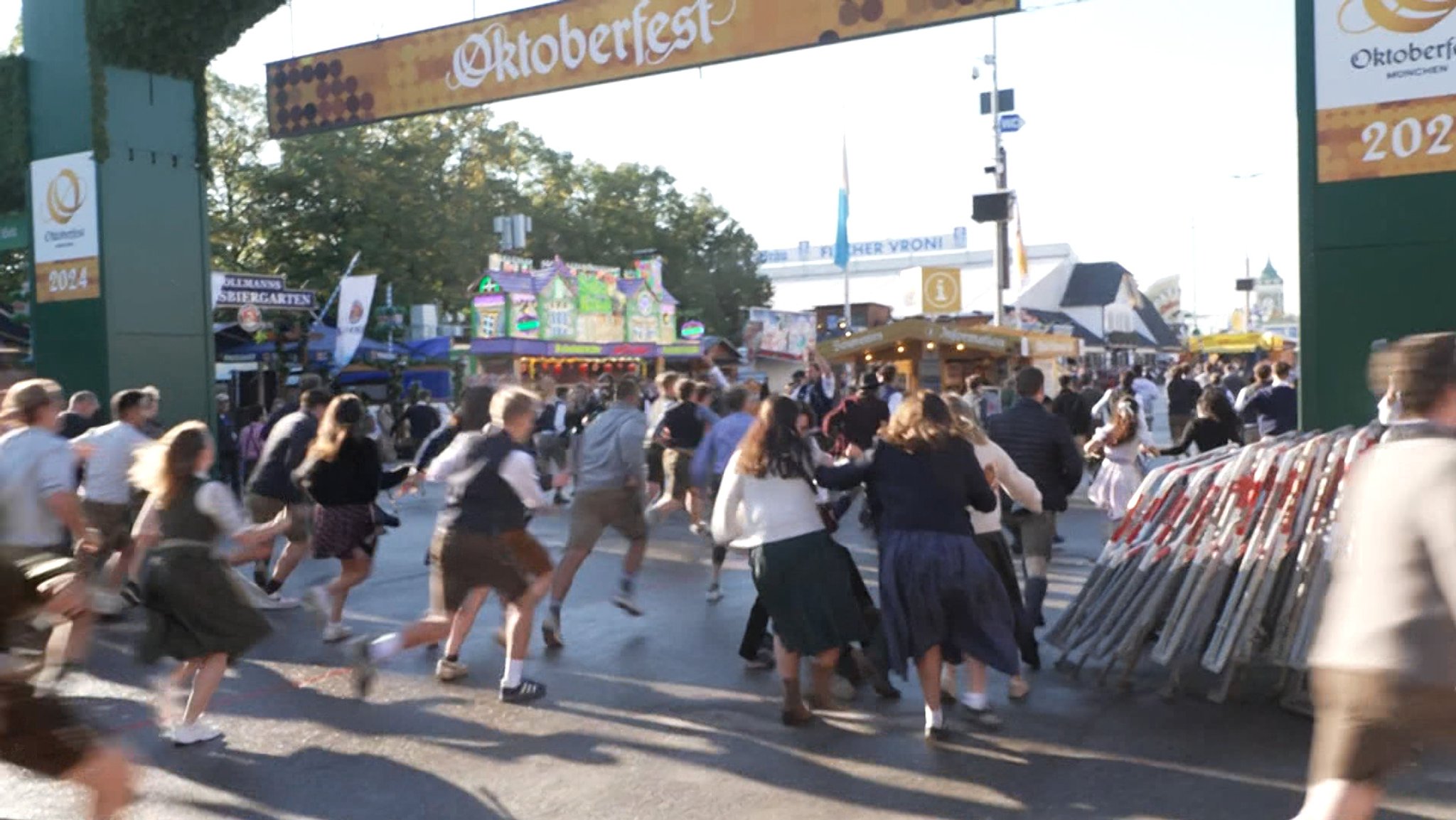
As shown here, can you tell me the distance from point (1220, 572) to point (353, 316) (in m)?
20.3

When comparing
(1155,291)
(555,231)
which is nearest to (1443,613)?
(555,231)

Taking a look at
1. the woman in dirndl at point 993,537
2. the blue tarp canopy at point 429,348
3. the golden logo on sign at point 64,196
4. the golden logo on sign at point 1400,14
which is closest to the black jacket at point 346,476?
the woman in dirndl at point 993,537

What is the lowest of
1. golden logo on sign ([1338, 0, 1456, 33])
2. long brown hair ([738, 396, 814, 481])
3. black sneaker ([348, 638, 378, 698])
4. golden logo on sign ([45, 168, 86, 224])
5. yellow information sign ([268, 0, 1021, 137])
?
black sneaker ([348, 638, 378, 698])

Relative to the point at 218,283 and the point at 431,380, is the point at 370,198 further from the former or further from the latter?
the point at 218,283

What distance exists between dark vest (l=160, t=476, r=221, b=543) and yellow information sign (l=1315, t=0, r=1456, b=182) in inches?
302

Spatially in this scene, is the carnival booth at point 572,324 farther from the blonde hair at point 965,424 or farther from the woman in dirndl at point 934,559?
the woman in dirndl at point 934,559

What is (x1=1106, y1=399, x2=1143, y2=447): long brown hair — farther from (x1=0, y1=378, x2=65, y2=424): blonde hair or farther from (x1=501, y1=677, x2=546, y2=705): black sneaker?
(x1=0, y1=378, x2=65, y2=424): blonde hair

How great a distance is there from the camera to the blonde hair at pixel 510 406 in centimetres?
726

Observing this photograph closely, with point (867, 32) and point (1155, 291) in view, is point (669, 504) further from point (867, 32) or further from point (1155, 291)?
point (1155, 291)

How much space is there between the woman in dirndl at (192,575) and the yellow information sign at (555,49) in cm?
668

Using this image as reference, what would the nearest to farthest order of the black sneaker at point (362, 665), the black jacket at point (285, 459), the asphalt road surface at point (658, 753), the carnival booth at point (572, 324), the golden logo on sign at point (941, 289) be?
1. the asphalt road surface at point (658, 753)
2. the black sneaker at point (362, 665)
3. the black jacket at point (285, 459)
4. the carnival booth at point (572, 324)
5. the golden logo on sign at point (941, 289)

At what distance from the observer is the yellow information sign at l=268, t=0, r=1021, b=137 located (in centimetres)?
1123

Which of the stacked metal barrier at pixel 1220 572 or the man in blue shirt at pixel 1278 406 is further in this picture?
the man in blue shirt at pixel 1278 406

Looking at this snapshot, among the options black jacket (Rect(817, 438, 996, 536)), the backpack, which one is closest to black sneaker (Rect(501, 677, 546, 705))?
black jacket (Rect(817, 438, 996, 536))
